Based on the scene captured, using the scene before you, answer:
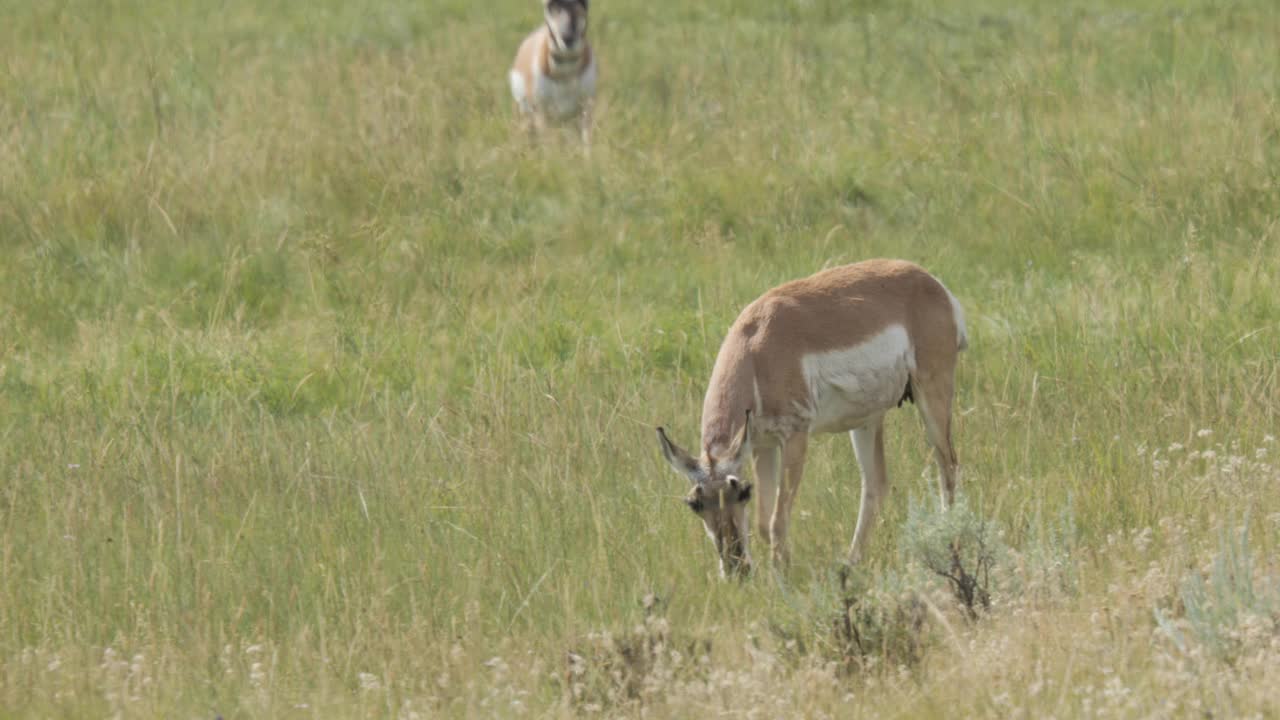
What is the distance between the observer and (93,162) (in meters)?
11.6

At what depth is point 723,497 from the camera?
5707 mm

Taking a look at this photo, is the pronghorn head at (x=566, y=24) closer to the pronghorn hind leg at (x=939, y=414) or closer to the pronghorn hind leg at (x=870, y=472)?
the pronghorn hind leg at (x=870, y=472)

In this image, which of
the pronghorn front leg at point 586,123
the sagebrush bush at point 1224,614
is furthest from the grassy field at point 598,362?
the pronghorn front leg at point 586,123

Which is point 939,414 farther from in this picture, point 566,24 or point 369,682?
point 566,24

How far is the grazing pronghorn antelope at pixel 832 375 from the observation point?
631 cm

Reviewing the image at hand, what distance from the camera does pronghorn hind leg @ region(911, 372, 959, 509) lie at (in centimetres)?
677

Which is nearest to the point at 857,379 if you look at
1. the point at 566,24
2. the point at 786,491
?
the point at 786,491

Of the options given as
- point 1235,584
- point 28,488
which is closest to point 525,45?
point 28,488

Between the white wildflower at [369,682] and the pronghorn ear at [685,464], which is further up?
the pronghorn ear at [685,464]

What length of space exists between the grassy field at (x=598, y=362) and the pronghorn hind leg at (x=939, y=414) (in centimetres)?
18

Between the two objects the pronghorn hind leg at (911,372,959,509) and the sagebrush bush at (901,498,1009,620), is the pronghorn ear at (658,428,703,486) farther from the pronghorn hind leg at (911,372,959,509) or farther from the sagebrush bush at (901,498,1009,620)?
the pronghorn hind leg at (911,372,959,509)

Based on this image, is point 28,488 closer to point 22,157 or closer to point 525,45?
point 22,157

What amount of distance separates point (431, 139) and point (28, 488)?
5.34 m

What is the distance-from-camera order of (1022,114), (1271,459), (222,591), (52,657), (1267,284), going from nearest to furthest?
1. (52,657)
2. (222,591)
3. (1271,459)
4. (1267,284)
5. (1022,114)
